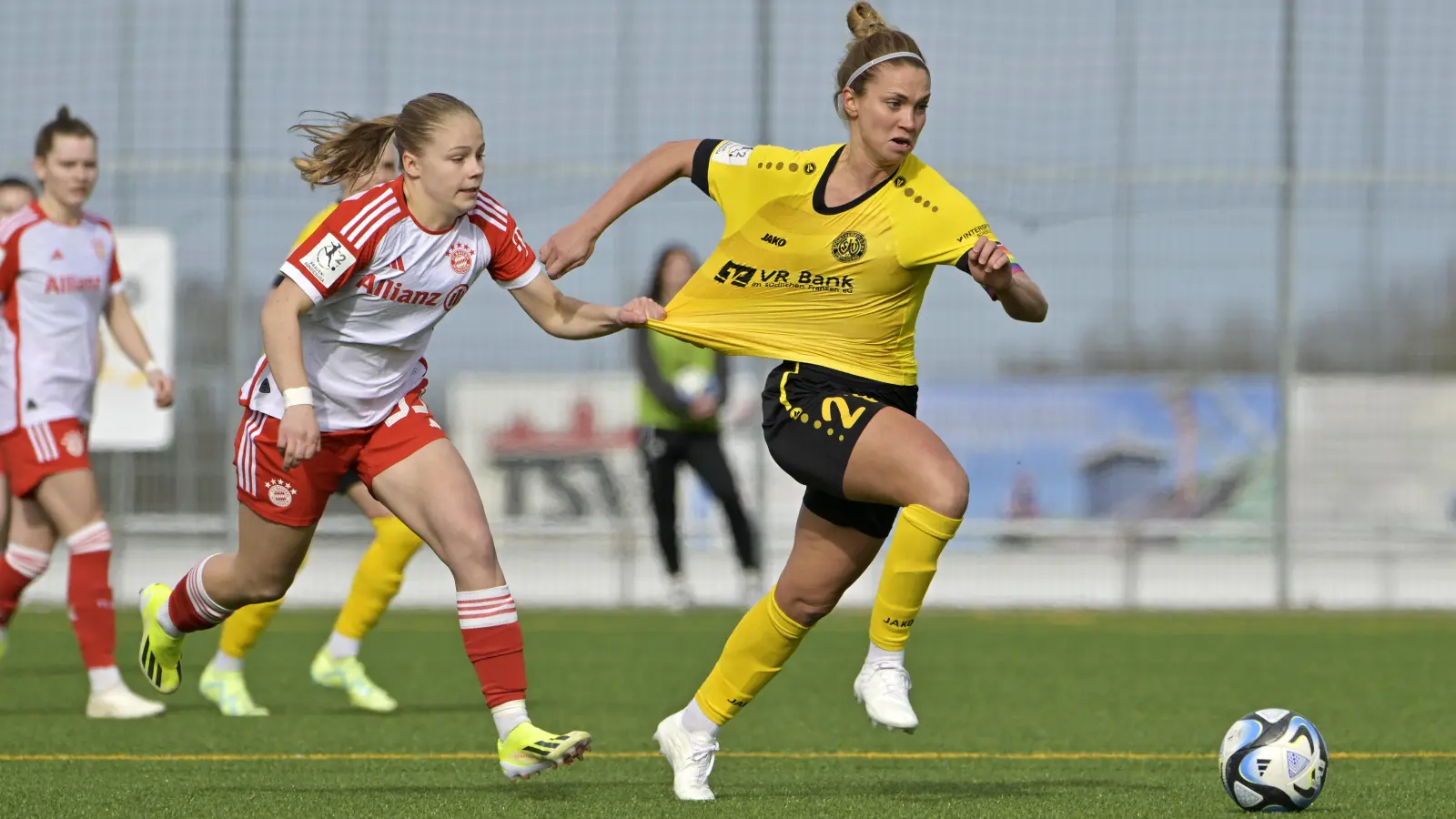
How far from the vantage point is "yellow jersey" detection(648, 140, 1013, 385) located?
5.30 metres

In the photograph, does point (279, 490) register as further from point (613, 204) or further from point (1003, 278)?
point (1003, 278)

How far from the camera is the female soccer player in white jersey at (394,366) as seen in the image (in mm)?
5051

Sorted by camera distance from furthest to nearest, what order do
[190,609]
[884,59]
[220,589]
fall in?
[190,609] → [220,589] → [884,59]

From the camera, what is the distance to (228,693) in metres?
7.51

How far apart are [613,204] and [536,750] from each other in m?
1.49

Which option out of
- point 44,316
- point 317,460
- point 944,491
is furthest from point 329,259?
point 44,316

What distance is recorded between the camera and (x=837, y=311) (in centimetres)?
541

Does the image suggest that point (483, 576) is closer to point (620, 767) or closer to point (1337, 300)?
point (620, 767)

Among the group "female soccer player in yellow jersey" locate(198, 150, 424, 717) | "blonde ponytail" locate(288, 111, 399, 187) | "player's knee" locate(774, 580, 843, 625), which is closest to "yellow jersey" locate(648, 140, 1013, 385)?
"player's knee" locate(774, 580, 843, 625)

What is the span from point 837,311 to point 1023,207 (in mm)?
9039

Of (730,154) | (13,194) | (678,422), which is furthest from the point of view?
(678,422)

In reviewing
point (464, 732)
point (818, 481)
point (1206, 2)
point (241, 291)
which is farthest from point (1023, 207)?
point (818, 481)

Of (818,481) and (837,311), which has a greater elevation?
(837,311)

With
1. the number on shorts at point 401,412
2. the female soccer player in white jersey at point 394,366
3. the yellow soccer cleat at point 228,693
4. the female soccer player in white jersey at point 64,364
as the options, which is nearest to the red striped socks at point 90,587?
the female soccer player in white jersey at point 64,364
